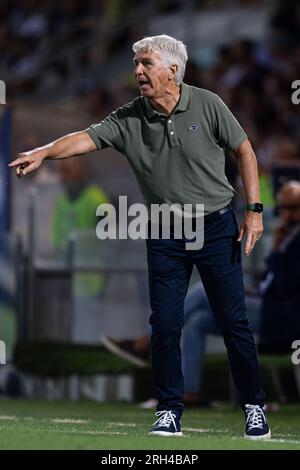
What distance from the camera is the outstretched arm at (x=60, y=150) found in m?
7.10

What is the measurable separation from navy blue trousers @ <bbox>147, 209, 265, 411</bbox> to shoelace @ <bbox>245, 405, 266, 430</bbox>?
0.11ft

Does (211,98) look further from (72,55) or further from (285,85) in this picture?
(72,55)

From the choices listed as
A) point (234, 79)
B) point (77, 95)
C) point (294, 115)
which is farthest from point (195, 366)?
point (77, 95)

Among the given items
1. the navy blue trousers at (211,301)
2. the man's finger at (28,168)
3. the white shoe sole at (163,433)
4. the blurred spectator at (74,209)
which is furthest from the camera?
the blurred spectator at (74,209)

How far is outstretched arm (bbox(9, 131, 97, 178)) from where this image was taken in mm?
7102

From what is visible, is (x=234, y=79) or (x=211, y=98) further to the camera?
(x=234, y=79)

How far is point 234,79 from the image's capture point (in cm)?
1652

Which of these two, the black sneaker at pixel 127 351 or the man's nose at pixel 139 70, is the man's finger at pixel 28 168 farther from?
the black sneaker at pixel 127 351

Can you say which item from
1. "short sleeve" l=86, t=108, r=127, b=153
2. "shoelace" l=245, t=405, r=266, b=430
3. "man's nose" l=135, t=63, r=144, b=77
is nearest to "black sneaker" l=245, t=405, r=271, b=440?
"shoelace" l=245, t=405, r=266, b=430

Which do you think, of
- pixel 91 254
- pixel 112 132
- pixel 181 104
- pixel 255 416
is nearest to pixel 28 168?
pixel 112 132

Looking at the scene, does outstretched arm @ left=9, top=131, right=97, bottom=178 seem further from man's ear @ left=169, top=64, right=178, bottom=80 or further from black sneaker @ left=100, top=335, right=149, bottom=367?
black sneaker @ left=100, top=335, right=149, bottom=367

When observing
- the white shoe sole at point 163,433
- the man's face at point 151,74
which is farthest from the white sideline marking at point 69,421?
the man's face at point 151,74

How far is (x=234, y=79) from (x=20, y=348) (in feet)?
17.2
